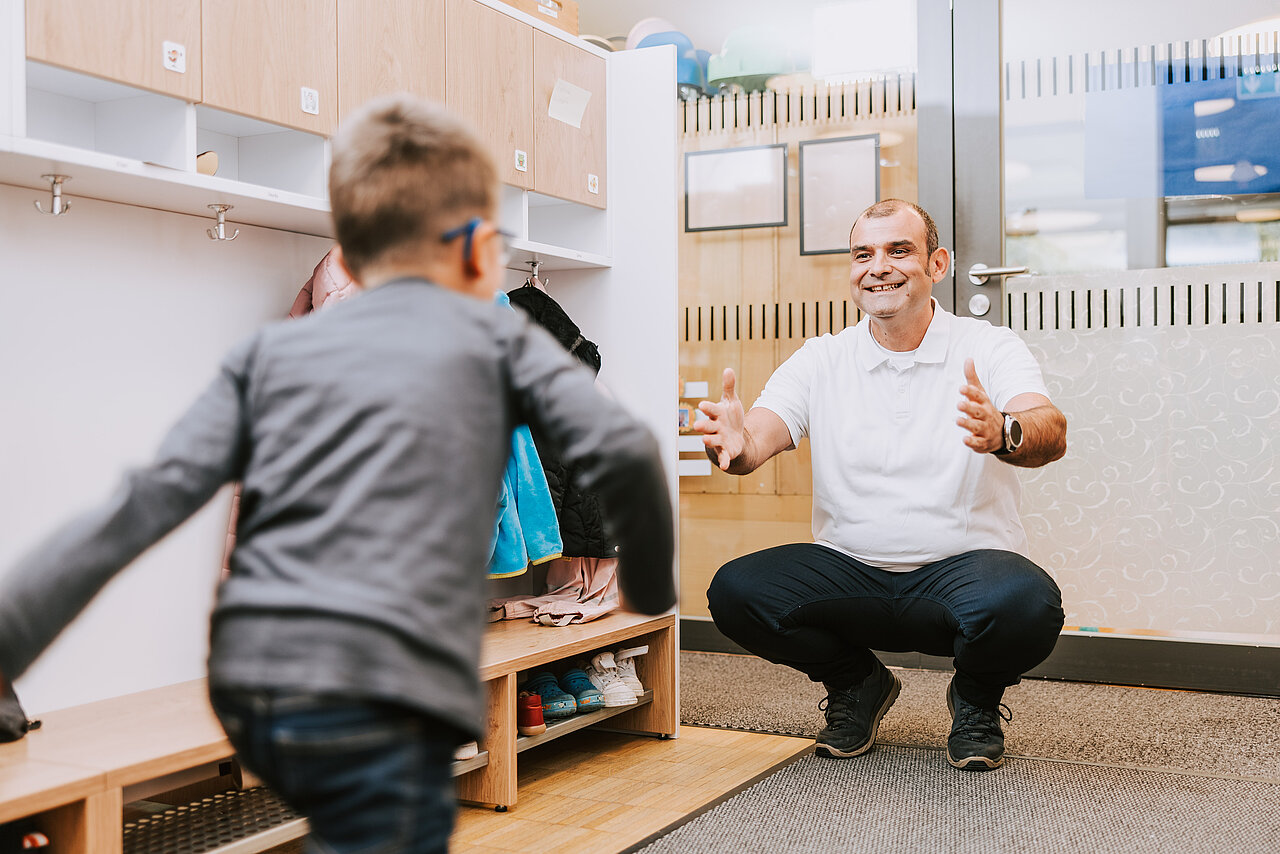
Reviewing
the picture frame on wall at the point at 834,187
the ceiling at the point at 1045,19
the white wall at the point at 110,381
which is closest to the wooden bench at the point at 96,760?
the white wall at the point at 110,381

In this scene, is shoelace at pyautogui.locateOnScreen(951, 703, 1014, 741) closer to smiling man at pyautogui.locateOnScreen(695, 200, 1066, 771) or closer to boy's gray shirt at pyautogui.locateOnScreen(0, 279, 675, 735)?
smiling man at pyautogui.locateOnScreen(695, 200, 1066, 771)

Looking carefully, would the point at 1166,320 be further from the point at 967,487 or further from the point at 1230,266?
the point at 967,487

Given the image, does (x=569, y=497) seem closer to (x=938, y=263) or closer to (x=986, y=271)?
(x=938, y=263)

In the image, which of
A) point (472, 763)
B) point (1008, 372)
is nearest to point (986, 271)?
point (1008, 372)

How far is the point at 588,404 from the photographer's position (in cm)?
86

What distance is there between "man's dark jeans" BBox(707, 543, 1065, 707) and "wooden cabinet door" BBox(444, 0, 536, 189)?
951mm

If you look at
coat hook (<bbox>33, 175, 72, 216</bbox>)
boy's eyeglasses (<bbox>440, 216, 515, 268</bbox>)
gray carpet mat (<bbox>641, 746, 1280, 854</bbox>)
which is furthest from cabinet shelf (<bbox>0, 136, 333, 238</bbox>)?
gray carpet mat (<bbox>641, 746, 1280, 854</bbox>)

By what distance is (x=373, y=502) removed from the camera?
0.85m

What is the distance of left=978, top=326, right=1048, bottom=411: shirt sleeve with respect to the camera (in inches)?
88.7

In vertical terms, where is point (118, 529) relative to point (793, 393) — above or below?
below

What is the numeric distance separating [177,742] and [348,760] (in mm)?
732

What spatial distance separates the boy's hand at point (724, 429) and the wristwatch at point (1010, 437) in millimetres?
449

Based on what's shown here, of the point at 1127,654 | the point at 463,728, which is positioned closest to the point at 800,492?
the point at 1127,654

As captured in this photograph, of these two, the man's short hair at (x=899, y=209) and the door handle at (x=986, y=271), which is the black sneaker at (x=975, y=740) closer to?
the man's short hair at (x=899, y=209)
